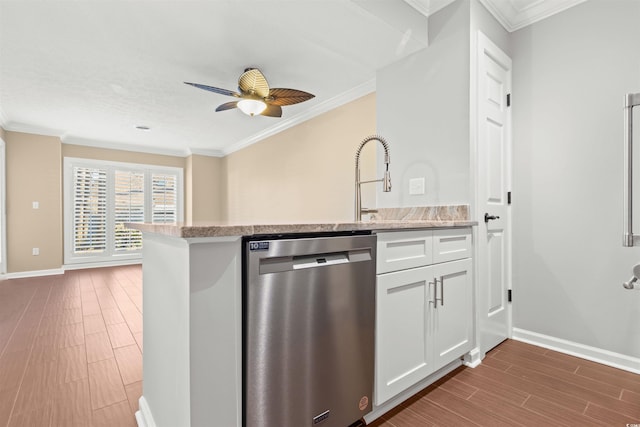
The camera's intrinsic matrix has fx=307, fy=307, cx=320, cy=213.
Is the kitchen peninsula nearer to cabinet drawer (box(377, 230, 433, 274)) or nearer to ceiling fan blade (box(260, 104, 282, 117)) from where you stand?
cabinet drawer (box(377, 230, 433, 274))

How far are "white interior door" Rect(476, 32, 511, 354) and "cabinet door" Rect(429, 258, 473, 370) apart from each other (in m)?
0.19

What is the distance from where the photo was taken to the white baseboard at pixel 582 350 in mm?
1899

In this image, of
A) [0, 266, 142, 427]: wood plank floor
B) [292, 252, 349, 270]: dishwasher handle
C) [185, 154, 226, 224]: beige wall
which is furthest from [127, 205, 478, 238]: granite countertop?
[185, 154, 226, 224]: beige wall

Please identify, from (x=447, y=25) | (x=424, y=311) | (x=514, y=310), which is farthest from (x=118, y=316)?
(x=447, y=25)

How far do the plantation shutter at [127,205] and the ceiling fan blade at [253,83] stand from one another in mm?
4888

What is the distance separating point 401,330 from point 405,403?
41cm

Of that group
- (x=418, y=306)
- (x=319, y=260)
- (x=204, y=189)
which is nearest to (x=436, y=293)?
(x=418, y=306)

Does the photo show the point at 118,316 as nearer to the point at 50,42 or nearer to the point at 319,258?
the point at 50,42

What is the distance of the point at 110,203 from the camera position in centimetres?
614

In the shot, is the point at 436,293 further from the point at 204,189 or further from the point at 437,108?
the point at 204,189

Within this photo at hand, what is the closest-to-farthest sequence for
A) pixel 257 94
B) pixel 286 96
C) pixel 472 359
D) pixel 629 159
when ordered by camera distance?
pixel 629 159 < pixel 472 359 < pixel 257 94 < pixel 286 96

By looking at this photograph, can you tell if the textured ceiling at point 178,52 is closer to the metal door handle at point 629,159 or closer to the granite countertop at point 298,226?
the granite countertop at point 298,226

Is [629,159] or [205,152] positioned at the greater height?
[205,152]

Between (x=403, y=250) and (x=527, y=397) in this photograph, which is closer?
(x=403, y=250)
